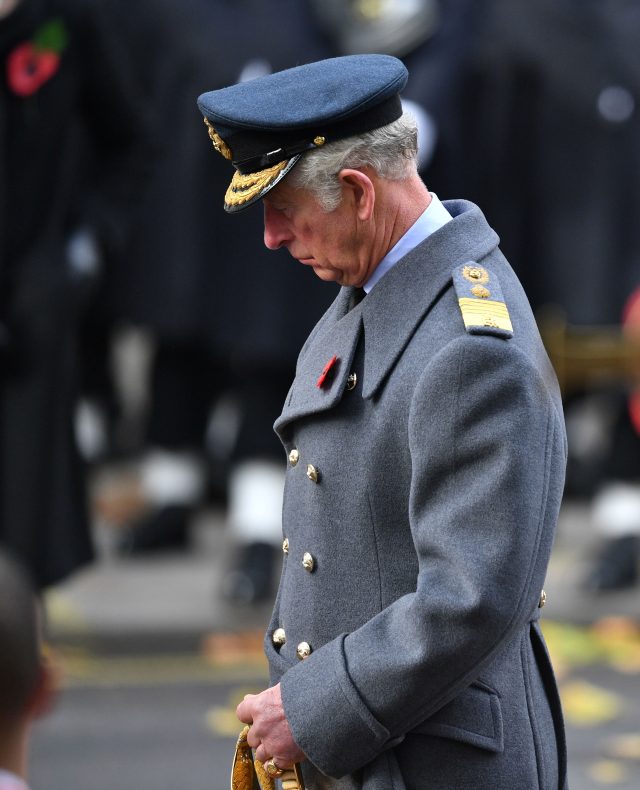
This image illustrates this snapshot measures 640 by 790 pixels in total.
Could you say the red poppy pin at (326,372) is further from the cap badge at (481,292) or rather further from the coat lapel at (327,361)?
the cap badge at (481,292)

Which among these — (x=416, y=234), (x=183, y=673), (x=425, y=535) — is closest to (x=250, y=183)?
(x=416, y=234)

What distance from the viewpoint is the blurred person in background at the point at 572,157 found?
19.8 feet

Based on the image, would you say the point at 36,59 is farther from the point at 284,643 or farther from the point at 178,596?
the point at 284,643

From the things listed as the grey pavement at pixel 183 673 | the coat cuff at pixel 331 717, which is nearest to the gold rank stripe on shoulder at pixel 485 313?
the coat cuff at pixel 331 717

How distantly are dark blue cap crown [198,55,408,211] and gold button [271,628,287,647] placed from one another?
616 mm

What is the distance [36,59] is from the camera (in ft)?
15.5

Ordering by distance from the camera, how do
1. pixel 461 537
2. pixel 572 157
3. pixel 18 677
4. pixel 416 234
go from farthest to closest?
pixel 572 157 < pixel 416 234 < pixel 461 537 < pixel 18 677

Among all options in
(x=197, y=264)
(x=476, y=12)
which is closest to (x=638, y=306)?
(x=476, y=12)

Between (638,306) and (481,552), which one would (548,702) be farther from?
(638,306)

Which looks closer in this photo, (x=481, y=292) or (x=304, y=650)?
(x=481, y=292)

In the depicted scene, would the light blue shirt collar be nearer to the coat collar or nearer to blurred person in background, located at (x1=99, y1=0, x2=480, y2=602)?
the coat collar

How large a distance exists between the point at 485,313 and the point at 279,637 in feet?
1.98

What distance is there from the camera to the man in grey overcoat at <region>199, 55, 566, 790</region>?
2.08 m

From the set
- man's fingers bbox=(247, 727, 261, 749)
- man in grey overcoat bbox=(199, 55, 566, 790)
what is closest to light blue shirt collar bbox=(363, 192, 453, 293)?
man in grey overcoat bbox=(199, 55, 566, 790)
